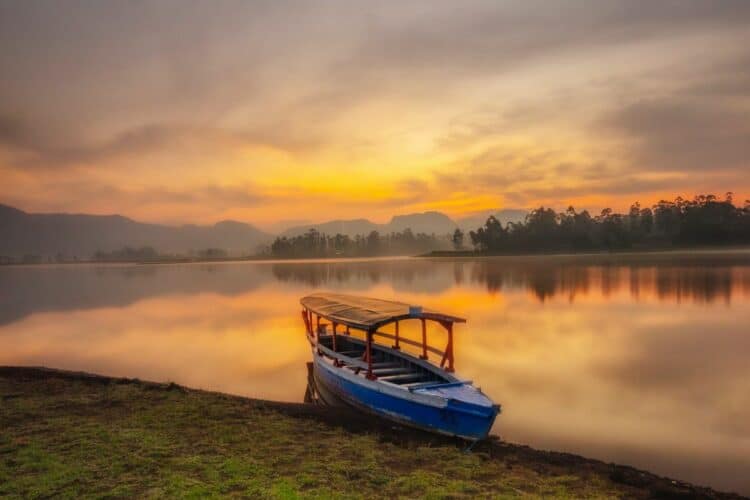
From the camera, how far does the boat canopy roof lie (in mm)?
15078

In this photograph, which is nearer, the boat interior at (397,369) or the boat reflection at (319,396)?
the boat interior at (397,369)

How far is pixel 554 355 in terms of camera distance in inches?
926

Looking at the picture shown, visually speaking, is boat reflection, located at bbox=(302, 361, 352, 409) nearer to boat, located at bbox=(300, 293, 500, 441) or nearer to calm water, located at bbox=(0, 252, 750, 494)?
boat, located at bbox=(300, 293, 500, 441)

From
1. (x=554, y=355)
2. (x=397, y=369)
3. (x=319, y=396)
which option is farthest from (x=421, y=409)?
(x=554, y=355)

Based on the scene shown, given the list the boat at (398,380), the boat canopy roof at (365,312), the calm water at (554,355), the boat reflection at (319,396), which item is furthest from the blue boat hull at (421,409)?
the calm water at (554,355)

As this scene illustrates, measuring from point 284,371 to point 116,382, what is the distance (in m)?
6.72

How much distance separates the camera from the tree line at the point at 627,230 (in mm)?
142625

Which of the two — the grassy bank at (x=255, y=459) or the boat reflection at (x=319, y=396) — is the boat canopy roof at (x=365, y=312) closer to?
the boat reflection at (x=319, y=396)

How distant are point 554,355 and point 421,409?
12916mm

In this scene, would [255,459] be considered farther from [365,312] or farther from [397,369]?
[365,312]

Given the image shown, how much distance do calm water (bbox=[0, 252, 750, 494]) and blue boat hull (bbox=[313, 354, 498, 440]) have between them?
2246 mm

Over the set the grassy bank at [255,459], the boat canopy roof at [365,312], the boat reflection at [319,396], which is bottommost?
the boat reflection at [319,396]

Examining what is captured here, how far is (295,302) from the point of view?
49.9m

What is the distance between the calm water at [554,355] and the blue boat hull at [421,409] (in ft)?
7.37
